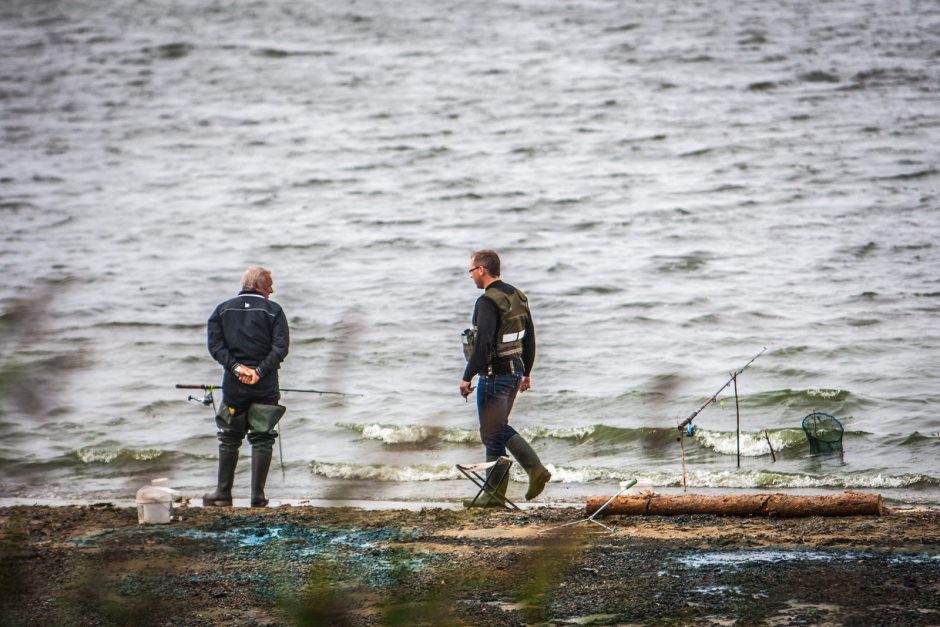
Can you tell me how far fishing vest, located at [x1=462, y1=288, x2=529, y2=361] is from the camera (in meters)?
9.23

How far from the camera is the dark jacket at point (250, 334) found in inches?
379

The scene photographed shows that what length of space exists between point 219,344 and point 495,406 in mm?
2338

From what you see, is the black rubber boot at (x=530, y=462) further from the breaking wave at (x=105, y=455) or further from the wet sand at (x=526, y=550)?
the breaking wave at (x=105, y=455)

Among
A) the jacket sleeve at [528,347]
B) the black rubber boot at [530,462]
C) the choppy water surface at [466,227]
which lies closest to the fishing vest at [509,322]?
the jacket sleeve at [528,347]

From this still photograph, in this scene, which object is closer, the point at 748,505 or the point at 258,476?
the point at 748,505

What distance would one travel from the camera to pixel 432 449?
74.4 inches

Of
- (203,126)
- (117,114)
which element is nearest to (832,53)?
(203,126)

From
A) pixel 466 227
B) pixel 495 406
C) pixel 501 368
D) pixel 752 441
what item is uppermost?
pixel 501 368

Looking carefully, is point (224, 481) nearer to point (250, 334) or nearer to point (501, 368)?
point (250, 334)

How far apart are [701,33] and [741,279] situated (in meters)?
26.7

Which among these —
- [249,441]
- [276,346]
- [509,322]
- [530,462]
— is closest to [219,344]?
[276,346]

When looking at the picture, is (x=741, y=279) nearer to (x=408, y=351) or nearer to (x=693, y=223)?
(x=693, y=223)

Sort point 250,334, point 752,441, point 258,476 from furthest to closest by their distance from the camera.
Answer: point 752,441
point 258,476
point 250,334

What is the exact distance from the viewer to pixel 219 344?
9.77 m
